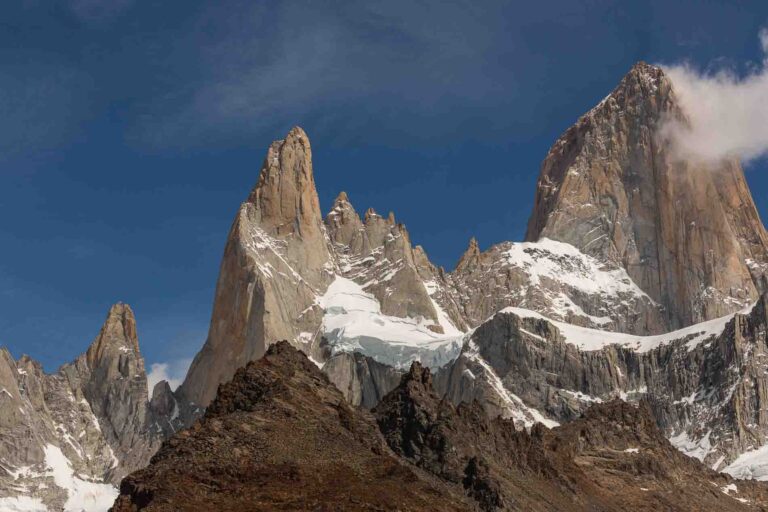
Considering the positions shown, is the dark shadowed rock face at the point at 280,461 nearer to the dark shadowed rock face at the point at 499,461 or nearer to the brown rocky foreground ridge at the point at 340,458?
the brown rocky foreground ridge at the point at 340,458

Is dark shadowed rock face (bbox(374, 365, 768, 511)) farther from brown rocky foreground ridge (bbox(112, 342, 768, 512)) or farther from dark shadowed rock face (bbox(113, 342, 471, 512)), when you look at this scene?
dark shadowed rock face (bbox(113, 342, 471, 512))

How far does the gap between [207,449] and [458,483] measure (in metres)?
29.6

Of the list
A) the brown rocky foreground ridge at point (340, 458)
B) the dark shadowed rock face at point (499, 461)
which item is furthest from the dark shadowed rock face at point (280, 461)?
the dark shadowed rock face at point (499, 461)

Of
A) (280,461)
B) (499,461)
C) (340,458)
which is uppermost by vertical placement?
(499,461)

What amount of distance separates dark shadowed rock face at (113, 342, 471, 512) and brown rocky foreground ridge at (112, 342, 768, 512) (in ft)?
0.45

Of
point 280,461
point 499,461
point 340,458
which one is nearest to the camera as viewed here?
point 280,461

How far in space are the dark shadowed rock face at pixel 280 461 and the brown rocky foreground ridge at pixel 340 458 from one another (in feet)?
0.45

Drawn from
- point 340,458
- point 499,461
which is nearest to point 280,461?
point 340,458

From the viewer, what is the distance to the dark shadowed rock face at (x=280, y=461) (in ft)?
397

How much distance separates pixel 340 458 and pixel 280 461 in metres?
6.11

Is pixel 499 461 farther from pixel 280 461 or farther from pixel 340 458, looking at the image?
pixel 280 461

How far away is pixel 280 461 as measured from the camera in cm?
12825

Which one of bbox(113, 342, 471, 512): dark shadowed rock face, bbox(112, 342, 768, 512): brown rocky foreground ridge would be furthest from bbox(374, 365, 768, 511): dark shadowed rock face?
bbox(113, 342, 471, 512): dark shadowed rock face

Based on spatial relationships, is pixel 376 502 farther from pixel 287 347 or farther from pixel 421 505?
pixel 287 347
